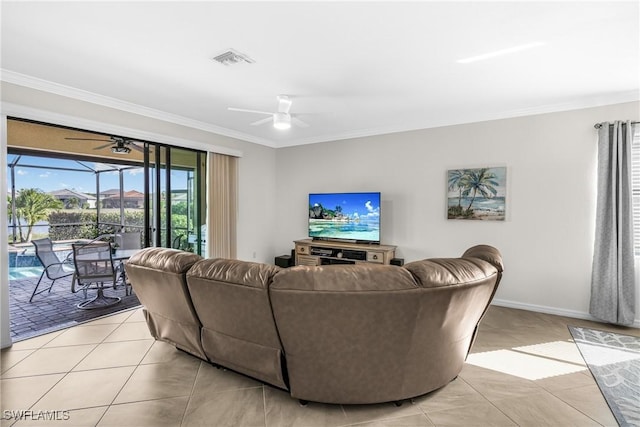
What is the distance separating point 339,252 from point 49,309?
373cm

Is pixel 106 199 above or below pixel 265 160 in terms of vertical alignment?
below

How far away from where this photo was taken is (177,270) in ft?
6.69

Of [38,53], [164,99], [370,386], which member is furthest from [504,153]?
[38,53]

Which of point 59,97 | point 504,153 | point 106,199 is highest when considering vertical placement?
point 59,97

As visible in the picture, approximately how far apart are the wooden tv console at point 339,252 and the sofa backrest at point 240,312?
273 centimetres

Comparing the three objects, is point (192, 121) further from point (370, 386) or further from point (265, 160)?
point (370, 386)

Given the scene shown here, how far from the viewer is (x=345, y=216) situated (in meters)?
4.88

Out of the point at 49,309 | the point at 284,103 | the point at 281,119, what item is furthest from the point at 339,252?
the point at 49,309

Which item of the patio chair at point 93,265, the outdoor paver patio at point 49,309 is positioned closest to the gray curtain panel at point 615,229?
the outdoor paver patio at point 49,309

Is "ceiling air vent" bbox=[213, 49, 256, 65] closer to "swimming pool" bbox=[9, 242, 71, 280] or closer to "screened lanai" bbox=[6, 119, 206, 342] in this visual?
"screened lanai" bbox=[6, 119, 206, 342]

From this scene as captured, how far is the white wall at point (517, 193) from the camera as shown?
3.52m

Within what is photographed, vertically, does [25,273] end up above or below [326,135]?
below

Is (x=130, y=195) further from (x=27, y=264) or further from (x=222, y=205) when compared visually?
(x=27, y=264)

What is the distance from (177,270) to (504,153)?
393 cm
